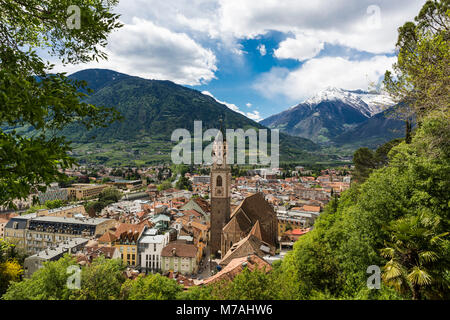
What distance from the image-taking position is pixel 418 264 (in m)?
6.70

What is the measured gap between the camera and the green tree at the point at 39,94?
3.76 m

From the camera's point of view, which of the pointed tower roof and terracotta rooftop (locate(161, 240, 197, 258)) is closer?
the pointed tower roof

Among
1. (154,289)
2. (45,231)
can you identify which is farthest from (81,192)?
(154,289)

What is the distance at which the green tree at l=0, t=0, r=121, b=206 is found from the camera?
12.3 ft

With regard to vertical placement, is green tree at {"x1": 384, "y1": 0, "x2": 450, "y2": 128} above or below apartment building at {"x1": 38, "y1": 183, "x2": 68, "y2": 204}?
above

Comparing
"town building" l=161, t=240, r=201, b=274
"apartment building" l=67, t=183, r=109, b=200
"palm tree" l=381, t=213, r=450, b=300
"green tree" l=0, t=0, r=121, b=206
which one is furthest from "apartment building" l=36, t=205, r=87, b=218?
"palm tree" l=381, t=213, r=450, b=300

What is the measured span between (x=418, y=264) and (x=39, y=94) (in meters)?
10.1

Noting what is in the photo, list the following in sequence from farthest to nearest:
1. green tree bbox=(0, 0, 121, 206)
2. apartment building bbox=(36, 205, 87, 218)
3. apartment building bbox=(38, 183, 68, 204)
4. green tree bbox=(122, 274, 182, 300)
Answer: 1. apartment building bbox=(38, 183, 68, 204)
2. apartment building bbox=(36, 205, 87, 218)
3. green tree bbox=(122, 274, 182, 300)
4. green tree bbox=(0, 0, 121, 206)

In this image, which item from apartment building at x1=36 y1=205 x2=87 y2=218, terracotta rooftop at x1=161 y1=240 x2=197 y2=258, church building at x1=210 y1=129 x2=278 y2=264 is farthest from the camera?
apartment building at x1=36 y1=205 x2=87 y2=218

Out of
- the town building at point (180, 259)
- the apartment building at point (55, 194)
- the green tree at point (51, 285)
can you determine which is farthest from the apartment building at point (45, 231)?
the apartment building at point (55, 194)

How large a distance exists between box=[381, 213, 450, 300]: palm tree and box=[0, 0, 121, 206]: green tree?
8.50 m

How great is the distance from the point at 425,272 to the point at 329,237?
9499mm

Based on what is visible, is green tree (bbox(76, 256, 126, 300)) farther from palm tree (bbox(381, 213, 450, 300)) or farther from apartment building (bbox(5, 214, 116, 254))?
apartment building (bbox(5, 214, 116, 254))

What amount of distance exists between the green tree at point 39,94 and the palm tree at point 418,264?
27.9ft
